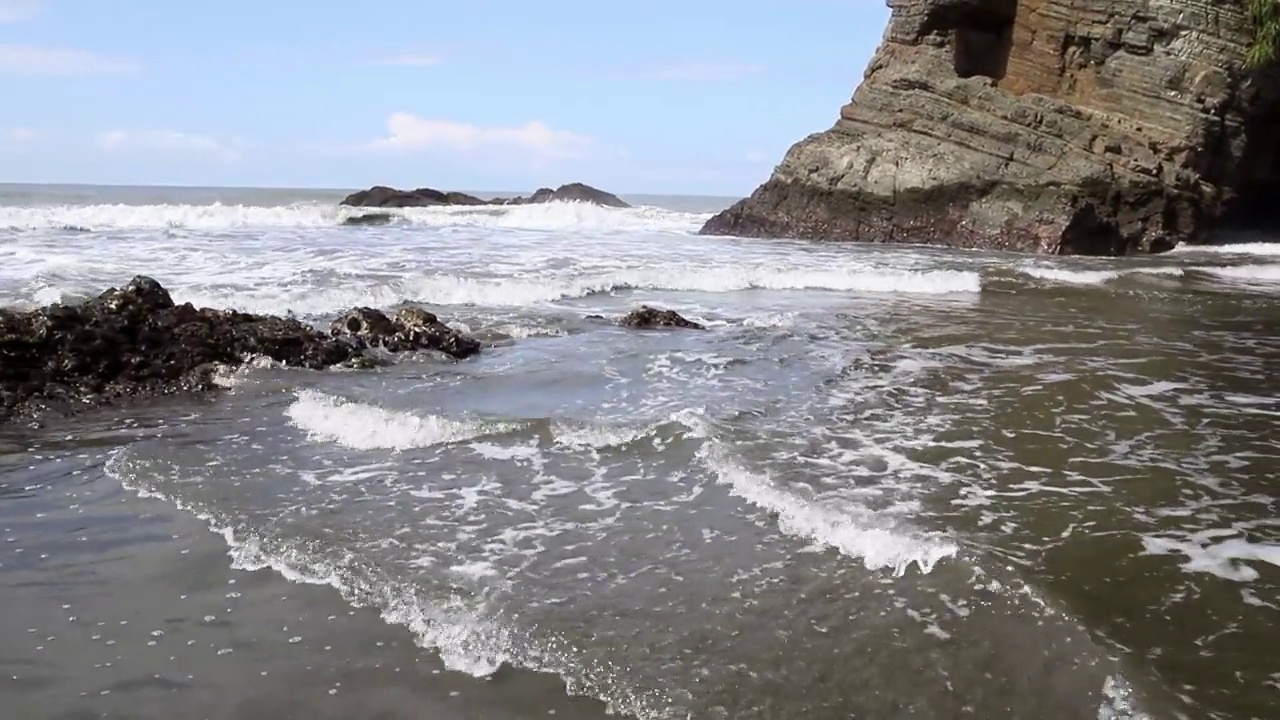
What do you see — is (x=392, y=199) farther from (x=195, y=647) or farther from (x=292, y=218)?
(x=195, y=647)

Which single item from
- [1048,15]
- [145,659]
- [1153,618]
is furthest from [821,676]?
[1048,15]

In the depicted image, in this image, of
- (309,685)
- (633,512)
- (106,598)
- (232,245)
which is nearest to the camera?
(309,685)

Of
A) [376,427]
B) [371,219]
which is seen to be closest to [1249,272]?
[376,427]

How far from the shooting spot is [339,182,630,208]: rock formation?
44469mm

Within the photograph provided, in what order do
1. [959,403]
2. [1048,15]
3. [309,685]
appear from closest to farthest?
[309,685] < [959,403] < [1048,15]

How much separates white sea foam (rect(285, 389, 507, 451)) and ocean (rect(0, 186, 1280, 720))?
27 millimetres

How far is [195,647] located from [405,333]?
633 cm

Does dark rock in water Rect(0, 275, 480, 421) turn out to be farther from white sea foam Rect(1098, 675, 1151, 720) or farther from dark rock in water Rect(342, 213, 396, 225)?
dark rock in water Rect(342, 213, 396, 225)

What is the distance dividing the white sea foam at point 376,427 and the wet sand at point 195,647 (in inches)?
68.9

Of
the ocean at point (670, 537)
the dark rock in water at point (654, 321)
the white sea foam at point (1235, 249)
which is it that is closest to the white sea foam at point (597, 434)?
the ocean at point (670, 537)

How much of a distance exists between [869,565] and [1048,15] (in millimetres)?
24515

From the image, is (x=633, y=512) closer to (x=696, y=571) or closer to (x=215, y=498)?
(x=696, y=571)

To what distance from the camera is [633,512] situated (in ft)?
16.9

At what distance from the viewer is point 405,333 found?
9.78m
